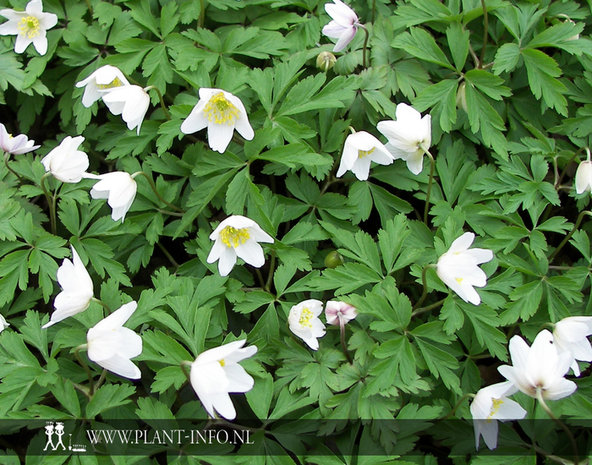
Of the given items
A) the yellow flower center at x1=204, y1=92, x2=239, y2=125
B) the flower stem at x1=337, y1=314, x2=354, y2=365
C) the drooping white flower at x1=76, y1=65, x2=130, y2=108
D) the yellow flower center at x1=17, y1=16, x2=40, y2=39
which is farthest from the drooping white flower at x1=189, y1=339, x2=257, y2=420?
the yellow flower center at x1=17, y1=16, x2=40, y2=39

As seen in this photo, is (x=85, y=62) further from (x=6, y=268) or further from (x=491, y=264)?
(x=491, y=264)

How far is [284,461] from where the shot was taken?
2232 mm

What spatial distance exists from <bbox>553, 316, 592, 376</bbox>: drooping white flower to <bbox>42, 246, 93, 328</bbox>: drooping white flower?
198cm

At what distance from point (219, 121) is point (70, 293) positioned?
106 centimetres

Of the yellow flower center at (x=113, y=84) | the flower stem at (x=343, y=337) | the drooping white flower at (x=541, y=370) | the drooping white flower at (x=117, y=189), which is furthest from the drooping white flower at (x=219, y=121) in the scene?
the drooping white flower at (x=541, y=370)

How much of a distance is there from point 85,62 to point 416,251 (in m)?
2.20

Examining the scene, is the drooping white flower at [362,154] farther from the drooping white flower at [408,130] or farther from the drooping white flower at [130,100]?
the drooping white flower at [130,100]

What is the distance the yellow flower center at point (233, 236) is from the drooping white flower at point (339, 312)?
49 cm

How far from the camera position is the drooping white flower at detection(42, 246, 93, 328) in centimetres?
220

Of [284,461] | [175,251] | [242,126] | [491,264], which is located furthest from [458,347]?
[175,251]

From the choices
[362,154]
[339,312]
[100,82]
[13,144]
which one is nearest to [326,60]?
[362,154]

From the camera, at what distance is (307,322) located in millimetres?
2463

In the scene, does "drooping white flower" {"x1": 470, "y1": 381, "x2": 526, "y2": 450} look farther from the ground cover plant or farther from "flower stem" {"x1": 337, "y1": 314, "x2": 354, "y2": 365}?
"flower stem" {"x1": 337, "y1": 314, "x2": 354, "y2": 365}


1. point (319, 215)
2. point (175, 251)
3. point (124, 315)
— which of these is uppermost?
point (124, 315)
